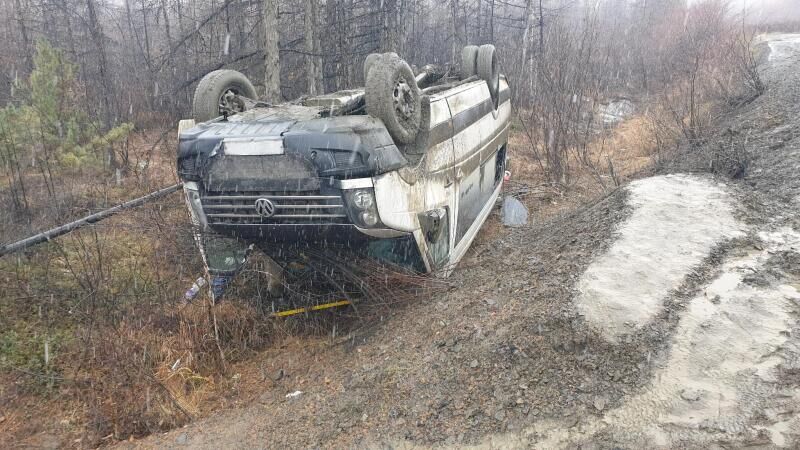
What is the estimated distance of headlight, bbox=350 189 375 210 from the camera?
3621 millimetres

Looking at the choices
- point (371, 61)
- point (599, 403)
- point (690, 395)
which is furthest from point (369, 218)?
point (690, 395)

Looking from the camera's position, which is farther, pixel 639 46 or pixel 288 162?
pixel 639 46

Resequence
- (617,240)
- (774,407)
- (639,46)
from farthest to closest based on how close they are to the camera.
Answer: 1. (639,46)
2. (617,240)
3. (774,407)

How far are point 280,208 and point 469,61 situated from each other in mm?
3544

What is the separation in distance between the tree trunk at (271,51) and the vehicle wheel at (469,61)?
483 cm

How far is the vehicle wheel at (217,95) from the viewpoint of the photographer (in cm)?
459

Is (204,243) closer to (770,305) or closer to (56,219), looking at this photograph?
(56,219)

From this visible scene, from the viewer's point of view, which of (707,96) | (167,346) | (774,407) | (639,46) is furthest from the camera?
(639,46)

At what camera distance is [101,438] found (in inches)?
142

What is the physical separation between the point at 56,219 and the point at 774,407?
686 centimetres

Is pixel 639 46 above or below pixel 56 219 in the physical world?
above

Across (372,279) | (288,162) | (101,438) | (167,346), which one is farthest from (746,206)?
(101,438)

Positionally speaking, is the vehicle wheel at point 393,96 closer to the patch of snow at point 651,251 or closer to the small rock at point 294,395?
the patch of snow at point 651,251

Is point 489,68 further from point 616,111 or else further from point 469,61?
point 616,111
